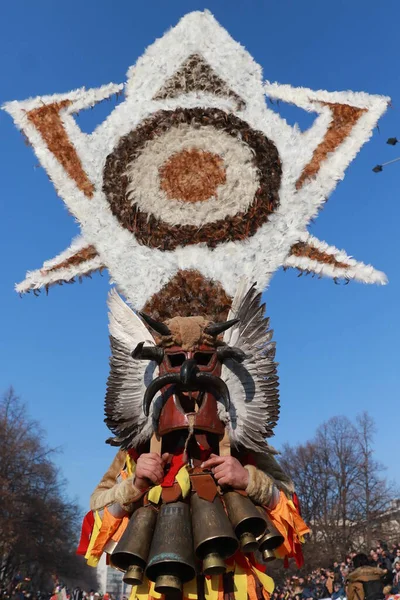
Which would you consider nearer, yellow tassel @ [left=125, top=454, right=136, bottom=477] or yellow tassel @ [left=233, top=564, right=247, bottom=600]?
yellow tassel @ [left=233, top=564, right=247, bottom=600]

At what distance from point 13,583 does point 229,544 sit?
3081 cm

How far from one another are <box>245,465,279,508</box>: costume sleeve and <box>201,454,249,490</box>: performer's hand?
1.4 inches

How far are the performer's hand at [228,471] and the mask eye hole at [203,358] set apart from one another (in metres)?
0.56

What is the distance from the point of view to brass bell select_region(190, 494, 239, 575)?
2.82 metres

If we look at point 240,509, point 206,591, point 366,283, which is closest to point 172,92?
point 366,283

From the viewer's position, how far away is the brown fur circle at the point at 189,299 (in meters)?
4.11

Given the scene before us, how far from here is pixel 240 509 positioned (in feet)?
10.0

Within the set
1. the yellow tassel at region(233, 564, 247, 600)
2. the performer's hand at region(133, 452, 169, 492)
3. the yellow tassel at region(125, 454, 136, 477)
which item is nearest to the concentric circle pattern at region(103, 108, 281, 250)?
the yellow tassel at region(125, 454, 136, 477)

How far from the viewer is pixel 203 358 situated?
361 cm

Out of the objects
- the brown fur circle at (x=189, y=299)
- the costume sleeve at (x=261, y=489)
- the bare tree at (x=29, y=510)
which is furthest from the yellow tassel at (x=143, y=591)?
the bare tree at (x=29, y=510)

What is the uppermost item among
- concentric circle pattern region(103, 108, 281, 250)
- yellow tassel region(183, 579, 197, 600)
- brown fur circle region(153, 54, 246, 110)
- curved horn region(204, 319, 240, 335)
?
brown fur circle region(153, 54, 246, 110)

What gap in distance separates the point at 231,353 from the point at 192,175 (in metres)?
1.53

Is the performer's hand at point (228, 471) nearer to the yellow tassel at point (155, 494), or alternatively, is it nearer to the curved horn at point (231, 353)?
the yellow tassel at point (155, 494)

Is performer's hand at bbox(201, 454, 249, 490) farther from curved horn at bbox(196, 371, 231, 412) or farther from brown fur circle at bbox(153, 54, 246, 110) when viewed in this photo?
brown fur circle at bbox(153, 54, 246, 110)
